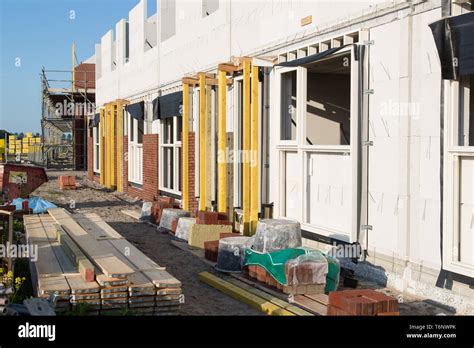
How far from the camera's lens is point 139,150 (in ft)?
66.6

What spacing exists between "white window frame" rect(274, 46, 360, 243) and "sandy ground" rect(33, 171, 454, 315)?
121cm

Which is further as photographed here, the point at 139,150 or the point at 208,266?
the point at 139,150

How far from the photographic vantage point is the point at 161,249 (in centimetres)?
1077

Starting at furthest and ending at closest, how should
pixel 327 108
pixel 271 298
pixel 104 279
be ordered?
pixel 327 108
pixel 271 298
pixel 104 279

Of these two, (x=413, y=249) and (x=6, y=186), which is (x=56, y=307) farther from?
(x=6, y=186)

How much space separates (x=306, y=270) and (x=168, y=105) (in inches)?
377

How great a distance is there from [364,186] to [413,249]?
1.21 m

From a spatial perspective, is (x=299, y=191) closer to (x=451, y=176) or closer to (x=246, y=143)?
(x=246, y=143)

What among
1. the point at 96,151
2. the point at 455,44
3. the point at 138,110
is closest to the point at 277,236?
the point at 455,44

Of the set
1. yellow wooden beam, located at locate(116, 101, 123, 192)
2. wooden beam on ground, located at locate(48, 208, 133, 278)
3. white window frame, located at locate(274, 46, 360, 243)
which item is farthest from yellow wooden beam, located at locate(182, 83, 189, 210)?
yellow wooden beam, located at locate(116, 101, 123, 192)

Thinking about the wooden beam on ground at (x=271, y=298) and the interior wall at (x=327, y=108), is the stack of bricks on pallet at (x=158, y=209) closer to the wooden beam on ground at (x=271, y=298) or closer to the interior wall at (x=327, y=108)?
the interior wall at (x=327, y=108)

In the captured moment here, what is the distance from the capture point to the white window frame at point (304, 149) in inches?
316

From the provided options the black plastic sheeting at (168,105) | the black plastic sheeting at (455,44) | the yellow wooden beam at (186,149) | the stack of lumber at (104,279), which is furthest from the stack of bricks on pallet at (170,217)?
the black plastic sheeting at (455,44)
